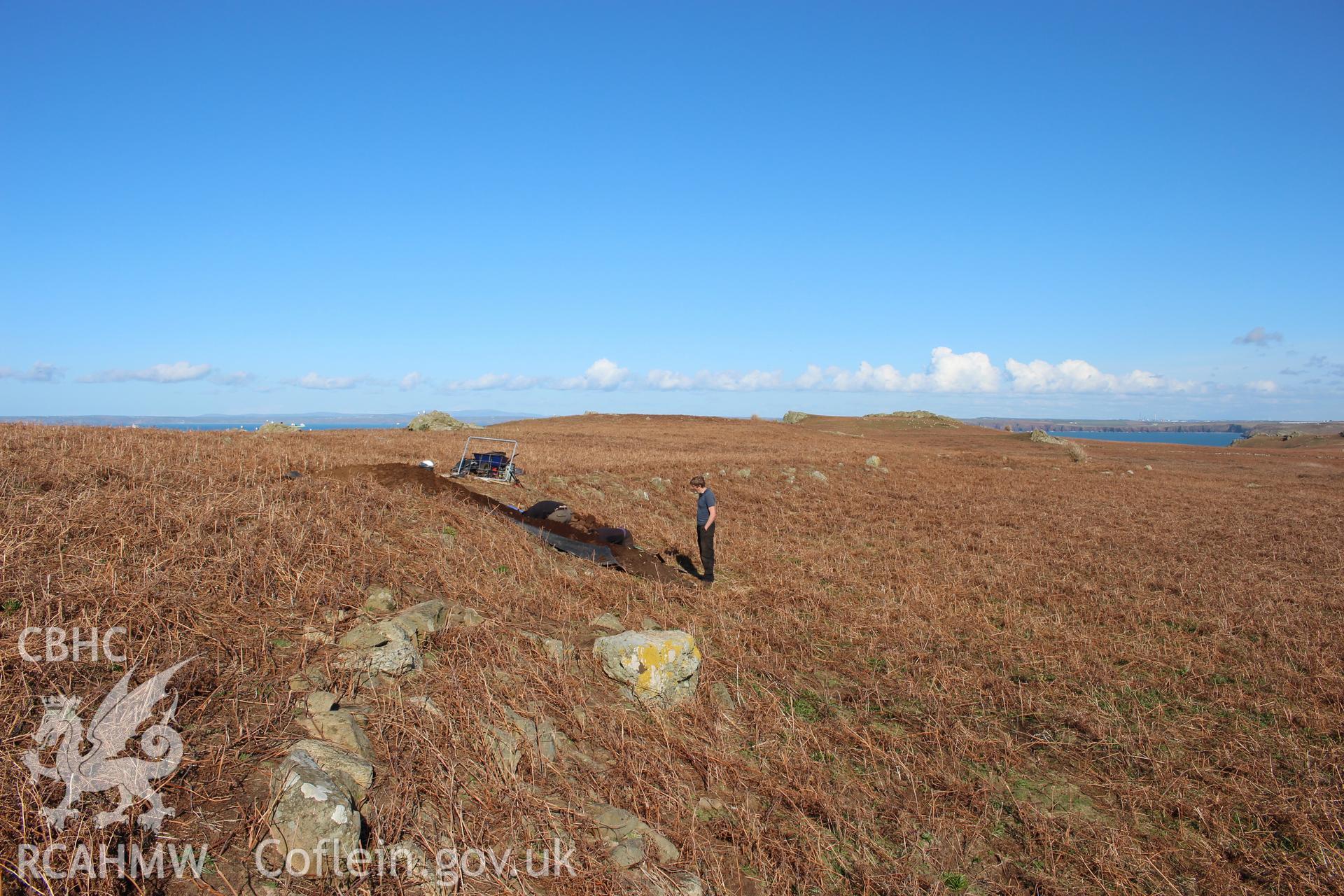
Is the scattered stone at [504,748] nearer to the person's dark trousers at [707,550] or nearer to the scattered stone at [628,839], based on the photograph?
the scattered stone at [628,839]

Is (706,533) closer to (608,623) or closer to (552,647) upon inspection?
(608,623)

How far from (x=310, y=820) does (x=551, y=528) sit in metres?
8.54

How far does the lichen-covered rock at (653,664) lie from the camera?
293 inches

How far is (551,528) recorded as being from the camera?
1288 cm

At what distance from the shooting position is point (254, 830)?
434 centimetres

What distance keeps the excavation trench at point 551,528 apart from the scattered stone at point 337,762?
6989mm

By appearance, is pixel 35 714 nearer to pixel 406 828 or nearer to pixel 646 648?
pixel 406 828

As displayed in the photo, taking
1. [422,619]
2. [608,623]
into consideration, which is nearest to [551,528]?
[608,623]

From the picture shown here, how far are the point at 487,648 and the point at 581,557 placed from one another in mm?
4802

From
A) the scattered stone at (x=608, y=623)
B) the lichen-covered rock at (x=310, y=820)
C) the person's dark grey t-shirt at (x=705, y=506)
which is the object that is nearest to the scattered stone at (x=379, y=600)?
the scattered stone at (x=608, y=623)

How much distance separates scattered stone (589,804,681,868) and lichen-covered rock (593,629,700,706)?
6.05 feet

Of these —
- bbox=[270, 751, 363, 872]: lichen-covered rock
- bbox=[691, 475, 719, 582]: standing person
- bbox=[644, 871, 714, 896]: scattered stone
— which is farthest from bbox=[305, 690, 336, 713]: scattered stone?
bbox=[691, 475, 719, 582]: standing person

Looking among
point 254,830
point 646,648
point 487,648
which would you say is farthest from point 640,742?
point 254,830

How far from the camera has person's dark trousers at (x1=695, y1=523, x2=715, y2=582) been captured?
41.5 ft
